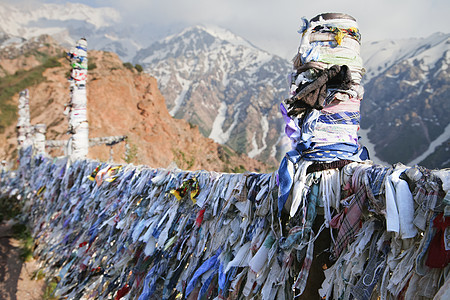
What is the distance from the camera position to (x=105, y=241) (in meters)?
3.48

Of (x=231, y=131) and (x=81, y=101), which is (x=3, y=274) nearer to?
(x=81, y=101)

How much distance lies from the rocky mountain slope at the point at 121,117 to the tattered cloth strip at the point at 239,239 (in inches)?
636

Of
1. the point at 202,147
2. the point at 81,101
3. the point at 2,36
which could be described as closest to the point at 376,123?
the point at 202,147

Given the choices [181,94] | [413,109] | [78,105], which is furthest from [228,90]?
[78,105]

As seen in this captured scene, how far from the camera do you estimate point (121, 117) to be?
2289cm

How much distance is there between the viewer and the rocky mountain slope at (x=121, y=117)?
21.0 m

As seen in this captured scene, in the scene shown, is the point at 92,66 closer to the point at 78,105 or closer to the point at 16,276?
the point at 78,105

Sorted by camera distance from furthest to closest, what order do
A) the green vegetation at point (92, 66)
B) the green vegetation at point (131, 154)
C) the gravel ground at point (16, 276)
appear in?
the green vegetation at point (92, 66) < the green vegetation at point (131, 154) < the gravel ground at point (16, 276)

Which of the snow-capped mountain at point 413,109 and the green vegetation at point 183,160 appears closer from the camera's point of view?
the green vegetation at point 183,160

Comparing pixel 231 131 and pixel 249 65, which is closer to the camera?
pixel 231 131

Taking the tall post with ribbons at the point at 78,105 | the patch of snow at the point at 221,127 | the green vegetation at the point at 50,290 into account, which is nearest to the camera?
the green vegetation at the point at 50,290

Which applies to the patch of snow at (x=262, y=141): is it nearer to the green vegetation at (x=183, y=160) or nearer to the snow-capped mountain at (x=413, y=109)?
the snow-capped mountain at (x=413, y=109)

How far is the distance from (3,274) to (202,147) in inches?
862

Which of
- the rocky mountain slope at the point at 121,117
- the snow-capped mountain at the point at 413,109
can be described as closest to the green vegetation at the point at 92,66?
the rocky mountain slope at the point at 121,117
